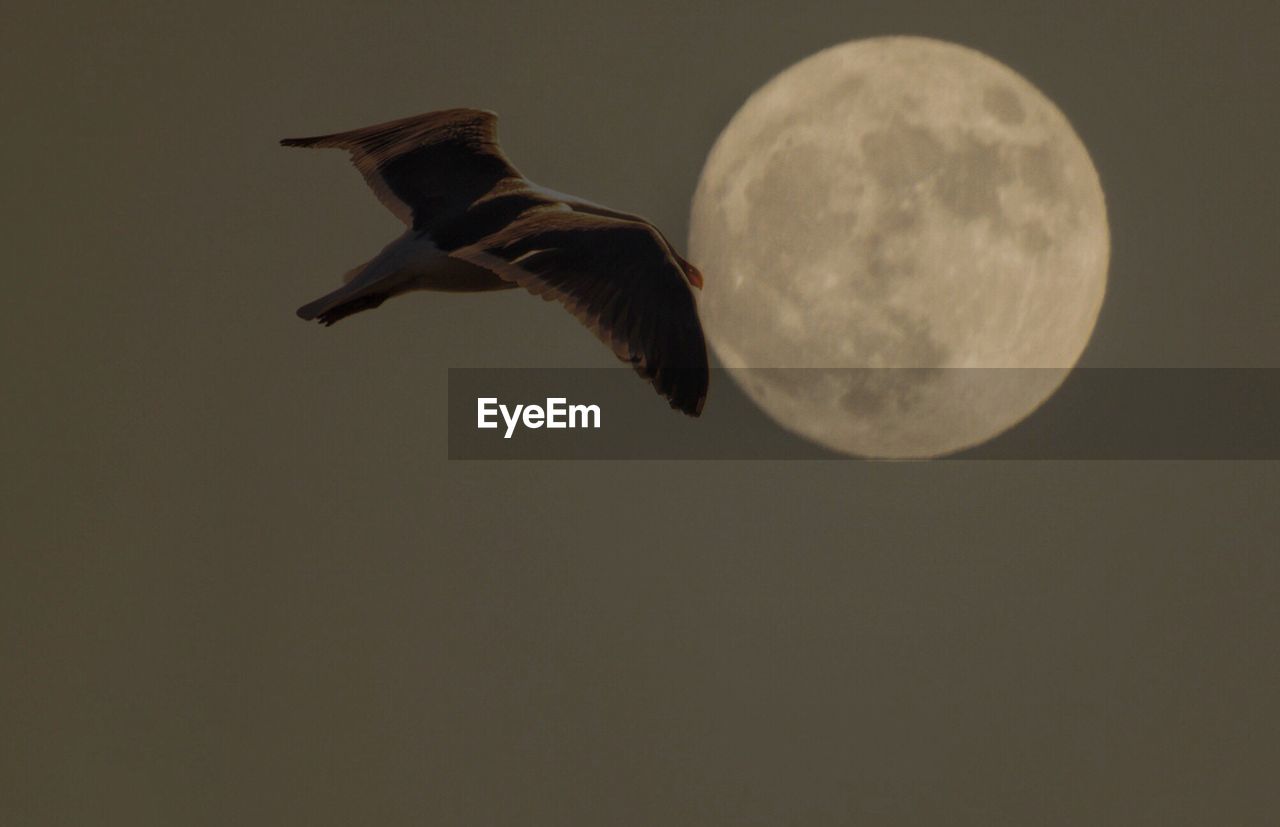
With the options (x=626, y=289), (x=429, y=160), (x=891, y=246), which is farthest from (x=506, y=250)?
(x=891, y=246)

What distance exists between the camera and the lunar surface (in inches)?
372

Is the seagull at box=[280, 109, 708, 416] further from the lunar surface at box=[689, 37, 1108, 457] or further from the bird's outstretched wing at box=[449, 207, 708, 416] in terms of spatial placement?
the lunar surface at box=[689, 37, 1108, 457]

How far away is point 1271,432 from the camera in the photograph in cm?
1315

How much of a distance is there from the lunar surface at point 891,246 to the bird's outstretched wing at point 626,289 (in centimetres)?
645

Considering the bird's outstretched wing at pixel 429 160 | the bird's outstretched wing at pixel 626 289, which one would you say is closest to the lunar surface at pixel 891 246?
the bird's outstretched wing at pixel 429 160

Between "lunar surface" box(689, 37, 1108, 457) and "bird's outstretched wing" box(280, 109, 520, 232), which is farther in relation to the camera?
"lunar surface" box(689, 37, 1108, 457)

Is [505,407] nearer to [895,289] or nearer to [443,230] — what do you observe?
[443,230]

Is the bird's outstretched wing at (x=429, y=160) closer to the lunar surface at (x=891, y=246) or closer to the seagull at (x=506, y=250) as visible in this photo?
the seagull at (x=506, y=250)

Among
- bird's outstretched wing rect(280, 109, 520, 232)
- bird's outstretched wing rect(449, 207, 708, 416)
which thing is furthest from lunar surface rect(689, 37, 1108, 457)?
bird's outstretched wing rect(449, 207, 708, 416)

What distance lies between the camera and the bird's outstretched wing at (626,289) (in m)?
2.75

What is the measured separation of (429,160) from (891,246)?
20.8 feet

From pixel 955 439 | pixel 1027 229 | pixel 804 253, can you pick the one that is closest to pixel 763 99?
pixel 804 253

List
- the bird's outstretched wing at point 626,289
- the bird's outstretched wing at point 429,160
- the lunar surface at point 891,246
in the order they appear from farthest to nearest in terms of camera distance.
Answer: the lunar surface at point 891,246, the bird's outstretched wing at point 429,160, the bird's outstretched wing at point 626,289

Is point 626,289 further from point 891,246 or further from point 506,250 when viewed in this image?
point 891,246
